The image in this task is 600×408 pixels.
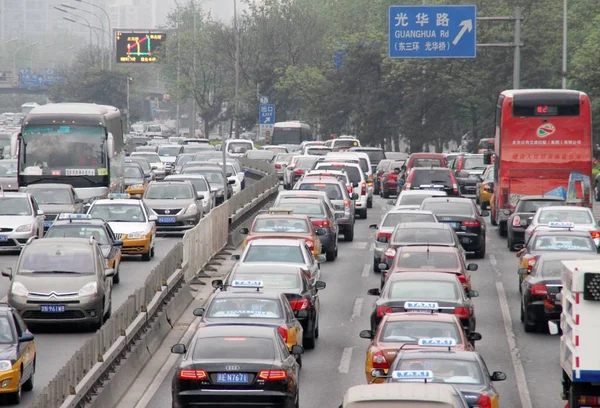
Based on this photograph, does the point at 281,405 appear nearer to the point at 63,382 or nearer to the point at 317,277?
the point at 63,382

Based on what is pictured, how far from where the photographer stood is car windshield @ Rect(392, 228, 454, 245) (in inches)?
1158

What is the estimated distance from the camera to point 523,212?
123 ft

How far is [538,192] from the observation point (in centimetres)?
3981

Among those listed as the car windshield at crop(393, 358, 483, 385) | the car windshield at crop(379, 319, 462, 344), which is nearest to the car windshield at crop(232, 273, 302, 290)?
the car windshield at crop(379, 319, 462, 344)

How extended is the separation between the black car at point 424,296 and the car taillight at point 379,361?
328 cm

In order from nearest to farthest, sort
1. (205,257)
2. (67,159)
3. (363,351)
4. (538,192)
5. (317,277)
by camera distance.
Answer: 1. (363,351)
2. (317,277)
3. (205,257)
4. (538,192)
5. (67,159)

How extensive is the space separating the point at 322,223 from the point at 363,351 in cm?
1098

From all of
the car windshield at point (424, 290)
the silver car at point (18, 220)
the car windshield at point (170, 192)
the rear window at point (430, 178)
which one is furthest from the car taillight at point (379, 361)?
the rear window at point (430, 178)

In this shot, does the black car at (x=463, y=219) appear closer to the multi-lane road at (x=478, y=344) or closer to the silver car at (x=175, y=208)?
the multi-lane road at (x=478, y=344)

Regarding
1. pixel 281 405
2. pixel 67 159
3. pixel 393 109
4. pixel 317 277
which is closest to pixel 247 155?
pixel 393 109

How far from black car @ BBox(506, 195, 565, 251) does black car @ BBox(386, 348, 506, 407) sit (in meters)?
Answer: 21.3

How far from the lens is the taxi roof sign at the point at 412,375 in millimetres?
15406

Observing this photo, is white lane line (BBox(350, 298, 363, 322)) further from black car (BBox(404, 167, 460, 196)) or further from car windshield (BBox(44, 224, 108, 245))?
black car (BBox(404, 167, 460, 196))

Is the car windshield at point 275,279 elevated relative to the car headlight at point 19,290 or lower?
elevated
